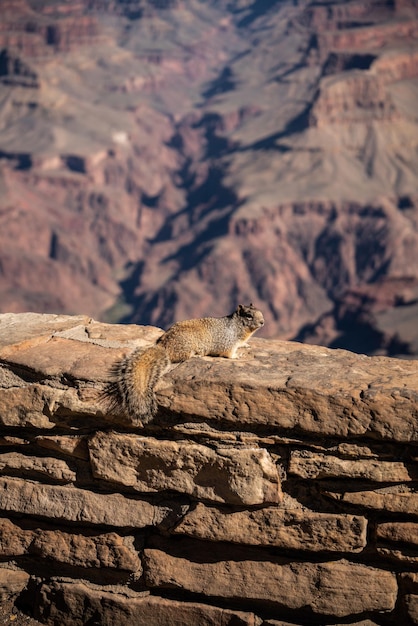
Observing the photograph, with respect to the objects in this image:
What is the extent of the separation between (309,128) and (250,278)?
33436mm

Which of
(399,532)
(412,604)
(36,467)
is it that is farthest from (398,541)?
(36,467)

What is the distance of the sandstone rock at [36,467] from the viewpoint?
6.78 metres

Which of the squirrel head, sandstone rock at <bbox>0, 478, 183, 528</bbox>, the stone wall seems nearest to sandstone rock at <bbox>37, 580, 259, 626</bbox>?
the stone wall

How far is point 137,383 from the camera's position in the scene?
660 cm

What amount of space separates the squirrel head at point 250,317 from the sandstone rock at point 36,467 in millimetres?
2490

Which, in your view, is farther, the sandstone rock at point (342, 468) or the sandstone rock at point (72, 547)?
the sandstone rock at point (72, 547)

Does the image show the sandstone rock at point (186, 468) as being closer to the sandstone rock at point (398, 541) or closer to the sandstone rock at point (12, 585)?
the sandstone rock at point (398, 541)

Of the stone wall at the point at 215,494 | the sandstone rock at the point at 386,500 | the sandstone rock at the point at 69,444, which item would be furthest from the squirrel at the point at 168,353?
the sandstone rock at the point at 386,500

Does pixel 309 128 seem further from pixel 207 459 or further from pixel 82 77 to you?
pixel 207 459

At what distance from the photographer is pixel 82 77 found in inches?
7264

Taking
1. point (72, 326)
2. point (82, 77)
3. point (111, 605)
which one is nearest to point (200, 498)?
point (111, 605)

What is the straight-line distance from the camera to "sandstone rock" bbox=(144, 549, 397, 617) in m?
6.28

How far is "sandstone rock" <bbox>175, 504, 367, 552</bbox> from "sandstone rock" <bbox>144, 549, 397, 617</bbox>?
196 mm

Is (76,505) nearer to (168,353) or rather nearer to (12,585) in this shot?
(12,585)
